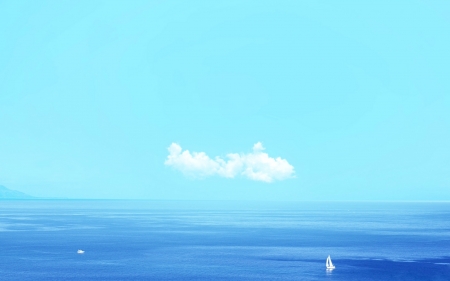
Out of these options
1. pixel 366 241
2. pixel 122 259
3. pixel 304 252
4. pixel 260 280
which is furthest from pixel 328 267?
pixel 366 241

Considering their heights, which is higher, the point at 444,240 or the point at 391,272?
the point at 444,240

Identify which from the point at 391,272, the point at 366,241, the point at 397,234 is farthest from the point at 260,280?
the point at 397,234

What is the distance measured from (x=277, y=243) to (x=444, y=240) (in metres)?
37.1

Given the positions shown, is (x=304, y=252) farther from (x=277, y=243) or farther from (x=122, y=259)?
(x=122, y=259)

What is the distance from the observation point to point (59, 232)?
465 ft

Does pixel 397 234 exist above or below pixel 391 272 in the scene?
above

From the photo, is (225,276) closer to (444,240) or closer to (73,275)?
(73,275)

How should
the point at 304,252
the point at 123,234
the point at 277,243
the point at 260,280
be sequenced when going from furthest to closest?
the point at 123,234 < the point at 277,243 < the point at 304,252 < the point at 260,280

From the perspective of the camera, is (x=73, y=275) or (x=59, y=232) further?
(x=59, y=232)

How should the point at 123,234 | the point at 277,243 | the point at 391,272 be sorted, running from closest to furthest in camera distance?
the point at 391,272 → the point at 277,243 → the point at 123,234

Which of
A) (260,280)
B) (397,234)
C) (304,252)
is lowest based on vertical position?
(260,280)

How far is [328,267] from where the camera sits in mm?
80938

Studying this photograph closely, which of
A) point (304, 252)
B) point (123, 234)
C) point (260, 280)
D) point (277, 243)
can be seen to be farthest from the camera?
point (123, 234)

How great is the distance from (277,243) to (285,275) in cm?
4052
